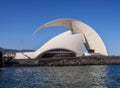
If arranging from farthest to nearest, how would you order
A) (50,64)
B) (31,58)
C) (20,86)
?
(31,58)
(50,64)
(20,86)

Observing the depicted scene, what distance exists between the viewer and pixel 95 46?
83.1m

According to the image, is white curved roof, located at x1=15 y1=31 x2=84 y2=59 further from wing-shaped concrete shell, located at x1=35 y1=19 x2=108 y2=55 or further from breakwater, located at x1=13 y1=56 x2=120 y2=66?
breakwater, located at x1=13 y1=56 x2=120 y2=66

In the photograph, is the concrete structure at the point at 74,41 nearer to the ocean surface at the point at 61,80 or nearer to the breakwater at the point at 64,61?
the breakwater at the point at 64,61

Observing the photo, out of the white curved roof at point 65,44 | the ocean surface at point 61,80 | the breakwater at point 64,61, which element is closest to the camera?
the ocean surface at point 61,80

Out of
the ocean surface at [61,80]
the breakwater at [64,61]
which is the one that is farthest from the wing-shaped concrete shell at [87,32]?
the ocean surface at [61,80]

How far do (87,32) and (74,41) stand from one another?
493 cm

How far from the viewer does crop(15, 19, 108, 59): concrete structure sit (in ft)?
264

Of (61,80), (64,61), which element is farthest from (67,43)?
(61,80)

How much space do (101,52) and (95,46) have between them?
2.01 m

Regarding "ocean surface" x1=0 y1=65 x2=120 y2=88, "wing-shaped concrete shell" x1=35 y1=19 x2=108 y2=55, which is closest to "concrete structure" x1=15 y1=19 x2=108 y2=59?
"wing-shaped concrete shell" x1=35 y1=19 x2=108 y2=55

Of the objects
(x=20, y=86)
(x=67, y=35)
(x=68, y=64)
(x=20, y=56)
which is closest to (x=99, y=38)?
(x=67, y=35)

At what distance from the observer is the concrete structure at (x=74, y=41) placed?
80.4 metres

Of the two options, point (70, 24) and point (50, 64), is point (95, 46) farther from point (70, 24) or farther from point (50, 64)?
point (50, 64)

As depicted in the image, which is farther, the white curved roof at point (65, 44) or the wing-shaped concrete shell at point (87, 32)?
the wing-shaped concrete shell at point (87, 32)
